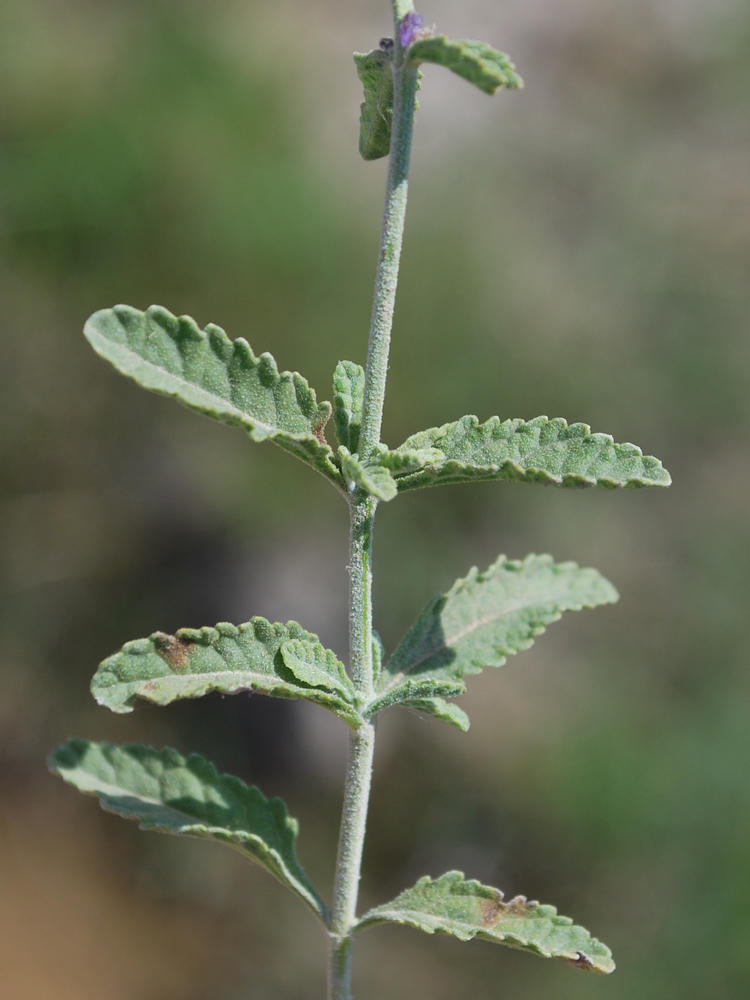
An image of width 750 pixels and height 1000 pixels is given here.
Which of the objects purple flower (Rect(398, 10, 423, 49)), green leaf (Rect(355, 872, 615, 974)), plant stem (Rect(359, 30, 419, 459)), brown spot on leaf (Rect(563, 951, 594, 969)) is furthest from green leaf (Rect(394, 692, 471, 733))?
purple flower (Rect(398, 10, 423, 49))

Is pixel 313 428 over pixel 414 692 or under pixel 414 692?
over

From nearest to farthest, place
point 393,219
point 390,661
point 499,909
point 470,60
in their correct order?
point 470,60, point 393,219, point 499,909, point 390,661

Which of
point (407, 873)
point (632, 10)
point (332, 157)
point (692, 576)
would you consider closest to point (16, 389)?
point (332, 157)

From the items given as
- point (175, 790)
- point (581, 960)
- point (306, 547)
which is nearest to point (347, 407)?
point (175, 790)

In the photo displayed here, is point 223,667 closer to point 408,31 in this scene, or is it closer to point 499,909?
point 499,909

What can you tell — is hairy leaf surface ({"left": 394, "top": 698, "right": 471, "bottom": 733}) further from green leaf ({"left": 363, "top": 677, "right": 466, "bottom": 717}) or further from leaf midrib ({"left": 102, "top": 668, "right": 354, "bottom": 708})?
leaf midrib ({"left": 102, "top": 668, "right": 354, "bottom": 708})

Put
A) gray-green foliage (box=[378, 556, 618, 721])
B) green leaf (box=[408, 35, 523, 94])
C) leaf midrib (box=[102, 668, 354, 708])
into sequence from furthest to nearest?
gray-green foliage (box=[378, 556, 618, 721])
leaf midrib (box=[102, 668, 354, 708])
green leaf (box=[408, 35, 523, 94])

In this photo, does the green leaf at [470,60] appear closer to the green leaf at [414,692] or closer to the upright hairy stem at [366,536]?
the upright hairy stem at [366,536]
